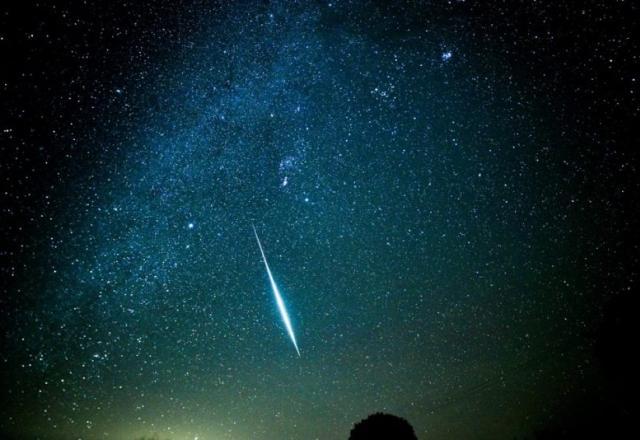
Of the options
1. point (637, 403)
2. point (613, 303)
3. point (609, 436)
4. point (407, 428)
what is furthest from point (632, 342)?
point (407, 428)

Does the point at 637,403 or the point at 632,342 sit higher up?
the point at 632,342

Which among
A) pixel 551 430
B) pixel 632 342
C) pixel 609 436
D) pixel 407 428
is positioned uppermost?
pixel 407 428

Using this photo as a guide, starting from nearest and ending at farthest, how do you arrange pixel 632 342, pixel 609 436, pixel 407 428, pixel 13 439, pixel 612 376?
pixel 407 428 < pixel 632 342 < pixel 612 376 < pixel 609 436 < pixel 13 439

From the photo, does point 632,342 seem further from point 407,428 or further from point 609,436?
point 407,428

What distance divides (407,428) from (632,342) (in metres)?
9.69

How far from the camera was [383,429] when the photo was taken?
5.66 meters

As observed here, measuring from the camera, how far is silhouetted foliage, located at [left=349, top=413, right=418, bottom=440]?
5590 millimetres

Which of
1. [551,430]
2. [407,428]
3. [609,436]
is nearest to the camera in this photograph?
[407,428]

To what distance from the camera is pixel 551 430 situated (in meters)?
25.0

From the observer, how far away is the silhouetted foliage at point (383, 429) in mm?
5590

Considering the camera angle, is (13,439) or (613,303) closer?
(613,303)

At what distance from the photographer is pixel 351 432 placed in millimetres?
5973

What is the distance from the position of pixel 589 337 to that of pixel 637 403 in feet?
7.26

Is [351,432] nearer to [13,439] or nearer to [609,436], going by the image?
[609,436]
